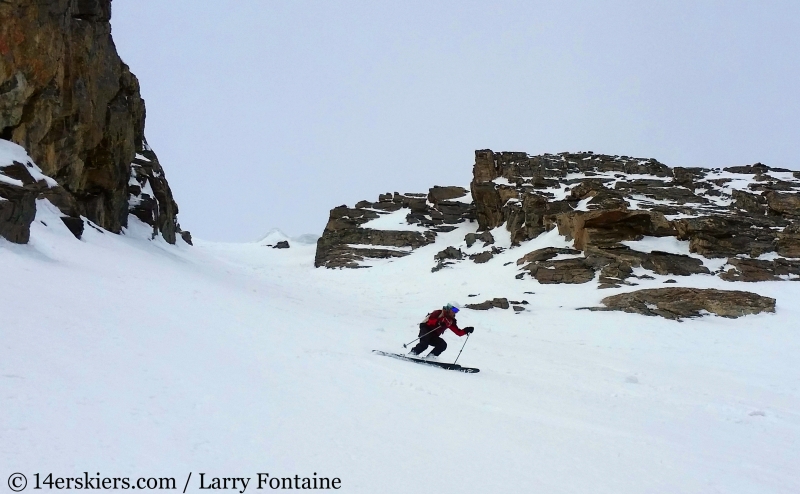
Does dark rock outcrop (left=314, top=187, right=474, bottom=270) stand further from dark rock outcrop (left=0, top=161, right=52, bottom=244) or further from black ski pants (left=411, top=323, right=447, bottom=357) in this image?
black ski pants (left=411, top=323, right=447, bottom=357)

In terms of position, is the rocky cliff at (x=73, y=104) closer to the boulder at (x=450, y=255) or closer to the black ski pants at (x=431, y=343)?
the black ski pants at (x=431, y=343)

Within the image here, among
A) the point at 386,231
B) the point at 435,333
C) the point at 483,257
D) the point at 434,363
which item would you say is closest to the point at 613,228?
the point at 483,257

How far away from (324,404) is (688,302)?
24.4m

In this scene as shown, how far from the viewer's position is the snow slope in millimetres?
4816

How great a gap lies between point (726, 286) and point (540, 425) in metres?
26.6

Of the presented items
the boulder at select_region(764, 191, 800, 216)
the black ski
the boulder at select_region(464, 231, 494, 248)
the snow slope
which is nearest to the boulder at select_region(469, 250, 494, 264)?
the boulder at select_region(464, 231, 494, 248)

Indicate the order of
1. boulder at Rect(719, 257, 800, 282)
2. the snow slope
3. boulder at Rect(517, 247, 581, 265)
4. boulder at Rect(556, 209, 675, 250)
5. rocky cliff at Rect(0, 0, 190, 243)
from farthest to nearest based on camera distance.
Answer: boulder at Rect(517, 247, 581, 265) → boulder at Rect(556, 209, 675, 250) → boulder at Rect(719, 257, 800, 282) → rocky cliff at Rect(0, 0, 190, 243) → the snow slope

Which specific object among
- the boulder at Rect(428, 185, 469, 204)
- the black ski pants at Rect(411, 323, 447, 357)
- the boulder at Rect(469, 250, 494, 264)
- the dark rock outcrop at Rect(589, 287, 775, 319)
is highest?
the boulder at Rect(428, 185, 469, 204)

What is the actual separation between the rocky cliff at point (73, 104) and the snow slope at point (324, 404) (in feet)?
30.4

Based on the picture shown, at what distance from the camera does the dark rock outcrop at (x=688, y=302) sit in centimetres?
2511

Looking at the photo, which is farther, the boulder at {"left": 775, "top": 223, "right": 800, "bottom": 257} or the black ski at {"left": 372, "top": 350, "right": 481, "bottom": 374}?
the boulder at {"left": 775, "top": 223, "right": 800, "bottom": 257}

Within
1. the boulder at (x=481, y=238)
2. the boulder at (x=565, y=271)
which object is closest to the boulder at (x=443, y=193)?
Result: the boulder at (x=481, y=238)

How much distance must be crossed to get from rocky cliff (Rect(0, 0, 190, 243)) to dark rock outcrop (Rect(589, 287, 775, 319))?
83.0 feet

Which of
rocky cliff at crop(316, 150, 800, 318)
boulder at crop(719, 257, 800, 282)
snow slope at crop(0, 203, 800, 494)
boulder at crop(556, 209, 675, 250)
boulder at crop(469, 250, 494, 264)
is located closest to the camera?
snow slope at crop(0, 203, 800, 494)
